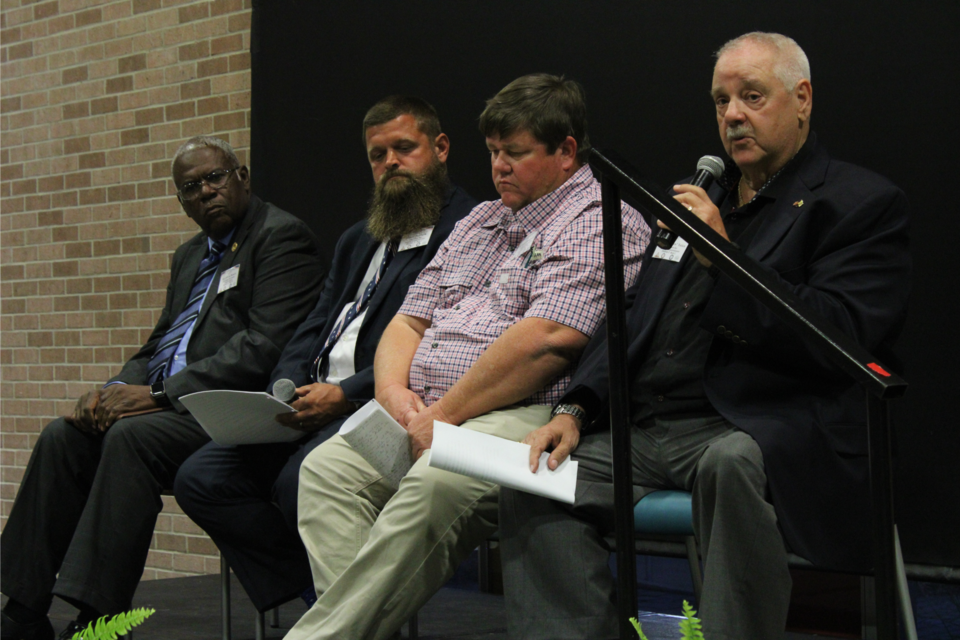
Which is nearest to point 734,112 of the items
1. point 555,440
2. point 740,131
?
point 740,131

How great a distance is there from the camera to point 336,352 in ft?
9.78

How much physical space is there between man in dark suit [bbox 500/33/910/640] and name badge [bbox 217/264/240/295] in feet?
5.13

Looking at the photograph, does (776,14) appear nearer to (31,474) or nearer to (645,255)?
(645,255)

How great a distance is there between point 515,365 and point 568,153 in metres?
0.63

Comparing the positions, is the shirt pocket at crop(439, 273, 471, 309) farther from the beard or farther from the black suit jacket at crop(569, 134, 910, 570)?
the black suit jacket at crop(569, 134, 910, 570)

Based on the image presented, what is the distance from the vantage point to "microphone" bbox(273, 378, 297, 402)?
2719 millimetres

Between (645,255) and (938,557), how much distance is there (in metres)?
1.08

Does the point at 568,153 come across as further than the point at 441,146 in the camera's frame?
No

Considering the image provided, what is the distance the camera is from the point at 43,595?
9.73 ft

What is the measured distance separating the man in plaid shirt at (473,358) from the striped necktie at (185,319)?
3.50ft

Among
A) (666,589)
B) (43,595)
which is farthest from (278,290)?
(666,589)

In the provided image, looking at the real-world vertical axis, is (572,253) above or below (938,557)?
above

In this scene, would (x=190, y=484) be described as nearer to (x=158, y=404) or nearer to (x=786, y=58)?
(x=158, y=404)

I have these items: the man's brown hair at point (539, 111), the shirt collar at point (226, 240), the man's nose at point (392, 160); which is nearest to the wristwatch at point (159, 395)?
the shirt collar at point (226, 240)
